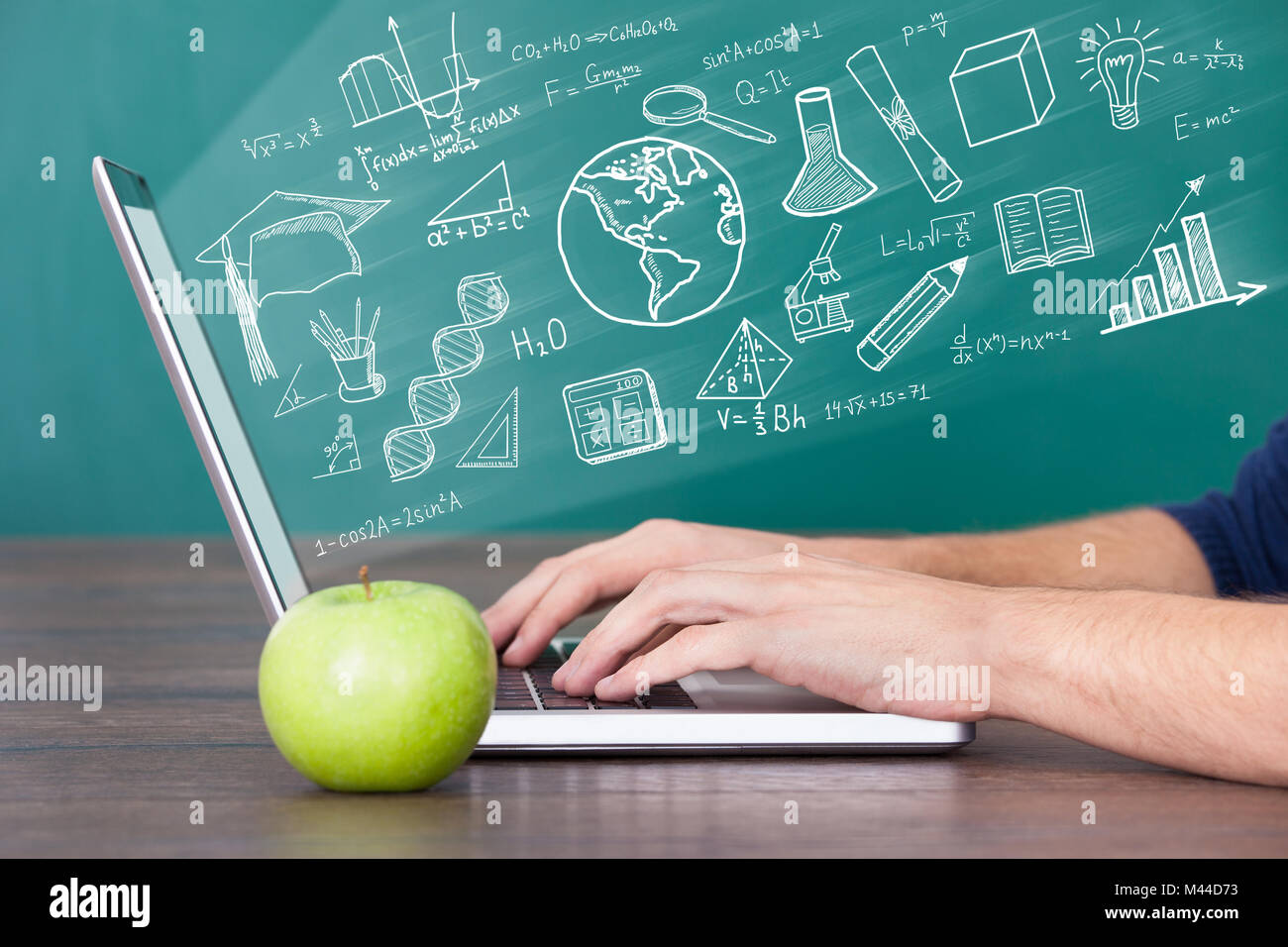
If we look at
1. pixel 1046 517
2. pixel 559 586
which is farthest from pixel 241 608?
pixel 1046 517

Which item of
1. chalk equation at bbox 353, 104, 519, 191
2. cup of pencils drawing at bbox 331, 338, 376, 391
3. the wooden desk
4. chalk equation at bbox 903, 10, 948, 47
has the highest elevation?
chalk equation at bbox 903, 10, 948, 47

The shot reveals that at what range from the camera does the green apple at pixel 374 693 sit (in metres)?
0.63

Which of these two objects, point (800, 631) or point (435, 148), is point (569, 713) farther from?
point (435, 148)

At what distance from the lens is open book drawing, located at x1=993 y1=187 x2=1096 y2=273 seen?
3260 millimetres

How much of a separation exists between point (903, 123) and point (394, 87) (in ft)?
5.51

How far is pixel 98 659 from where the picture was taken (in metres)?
1.10

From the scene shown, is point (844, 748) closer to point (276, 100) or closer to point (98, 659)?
point (98, 659)

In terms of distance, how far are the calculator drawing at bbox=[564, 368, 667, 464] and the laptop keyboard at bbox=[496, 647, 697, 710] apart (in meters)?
1.76

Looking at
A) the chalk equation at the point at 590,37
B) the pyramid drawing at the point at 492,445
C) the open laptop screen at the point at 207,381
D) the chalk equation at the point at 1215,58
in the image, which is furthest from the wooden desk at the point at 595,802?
the chalk equation at the point at 1215,58

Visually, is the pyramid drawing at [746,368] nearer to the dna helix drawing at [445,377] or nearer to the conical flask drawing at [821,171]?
the conical flask drawing at [821,171]

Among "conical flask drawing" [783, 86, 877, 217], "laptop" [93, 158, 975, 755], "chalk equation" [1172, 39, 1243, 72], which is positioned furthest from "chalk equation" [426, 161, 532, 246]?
"laptop" [93, 158, 975, 755]

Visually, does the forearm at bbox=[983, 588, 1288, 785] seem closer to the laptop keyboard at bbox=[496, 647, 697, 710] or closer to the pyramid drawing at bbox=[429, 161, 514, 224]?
the laptop keyboard at bbox=[496, 647, 697, 710]

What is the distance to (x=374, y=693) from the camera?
0.63 meters
